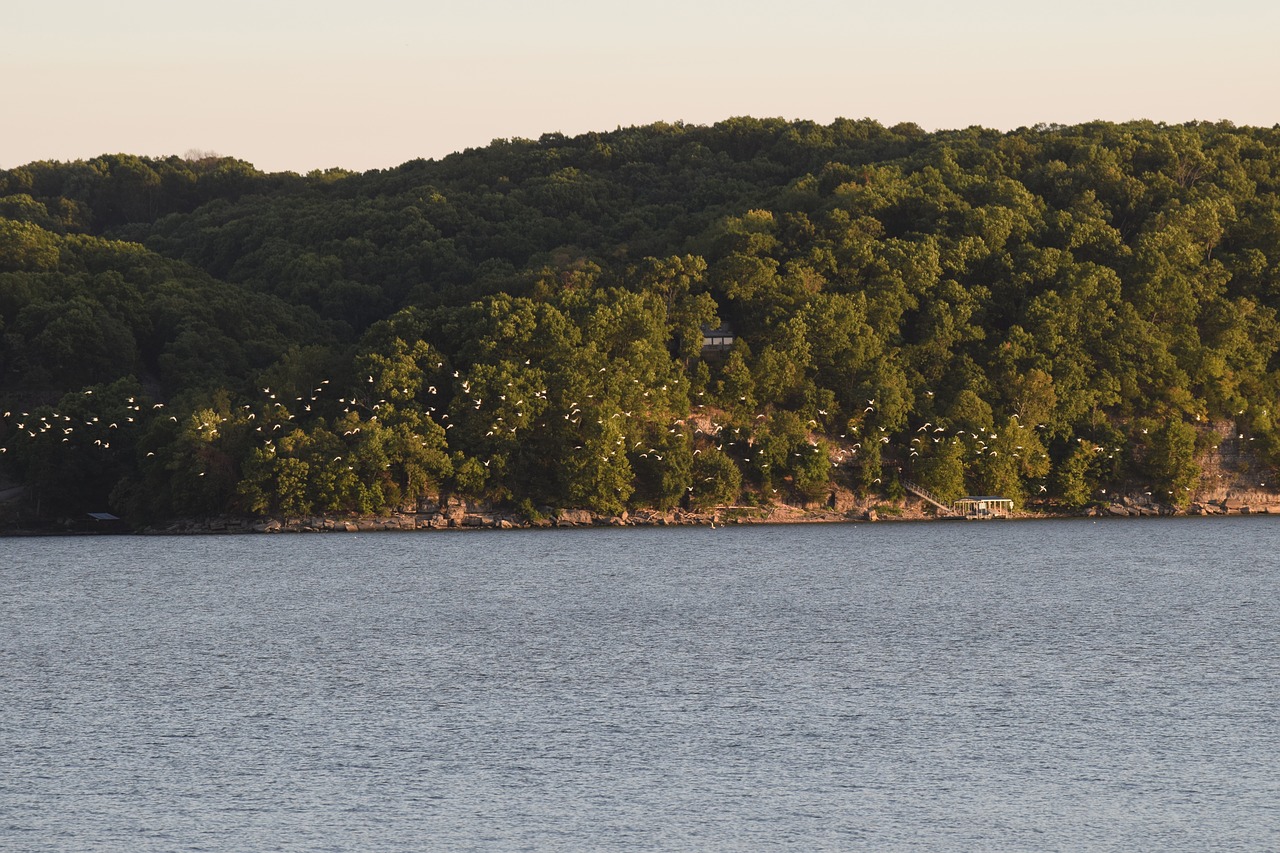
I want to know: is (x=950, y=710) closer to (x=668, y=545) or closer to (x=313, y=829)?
(x=313, y=829)

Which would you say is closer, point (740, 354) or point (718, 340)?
point (740, 354)

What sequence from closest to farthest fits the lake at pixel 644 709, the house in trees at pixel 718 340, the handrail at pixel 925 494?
the lake at pixel 644 709
the handrail at pixel 925 494
the house in trees at pixel 718 340

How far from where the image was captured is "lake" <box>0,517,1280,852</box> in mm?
29875

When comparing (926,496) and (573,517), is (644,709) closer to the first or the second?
(573,517)

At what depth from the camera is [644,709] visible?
4069cm

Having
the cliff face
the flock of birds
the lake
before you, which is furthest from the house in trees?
the lake

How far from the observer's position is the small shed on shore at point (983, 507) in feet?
368

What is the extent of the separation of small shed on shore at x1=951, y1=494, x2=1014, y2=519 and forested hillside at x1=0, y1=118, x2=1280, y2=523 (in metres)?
1.12

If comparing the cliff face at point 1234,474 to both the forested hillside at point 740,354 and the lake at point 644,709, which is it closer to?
the forested hillside at point 740,354

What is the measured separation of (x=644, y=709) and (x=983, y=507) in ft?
248

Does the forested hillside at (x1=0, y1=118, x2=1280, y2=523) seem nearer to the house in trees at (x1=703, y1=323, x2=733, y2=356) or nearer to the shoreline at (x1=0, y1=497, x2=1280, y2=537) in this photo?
the shoreline at (x1=0, y1=497, x2=1280, y2=537)

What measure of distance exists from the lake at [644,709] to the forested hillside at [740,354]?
87.8ft

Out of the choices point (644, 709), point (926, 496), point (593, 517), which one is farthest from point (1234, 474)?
point (644, 709)

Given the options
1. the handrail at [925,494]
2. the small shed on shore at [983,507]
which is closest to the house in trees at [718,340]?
the handrail at [925,494]
